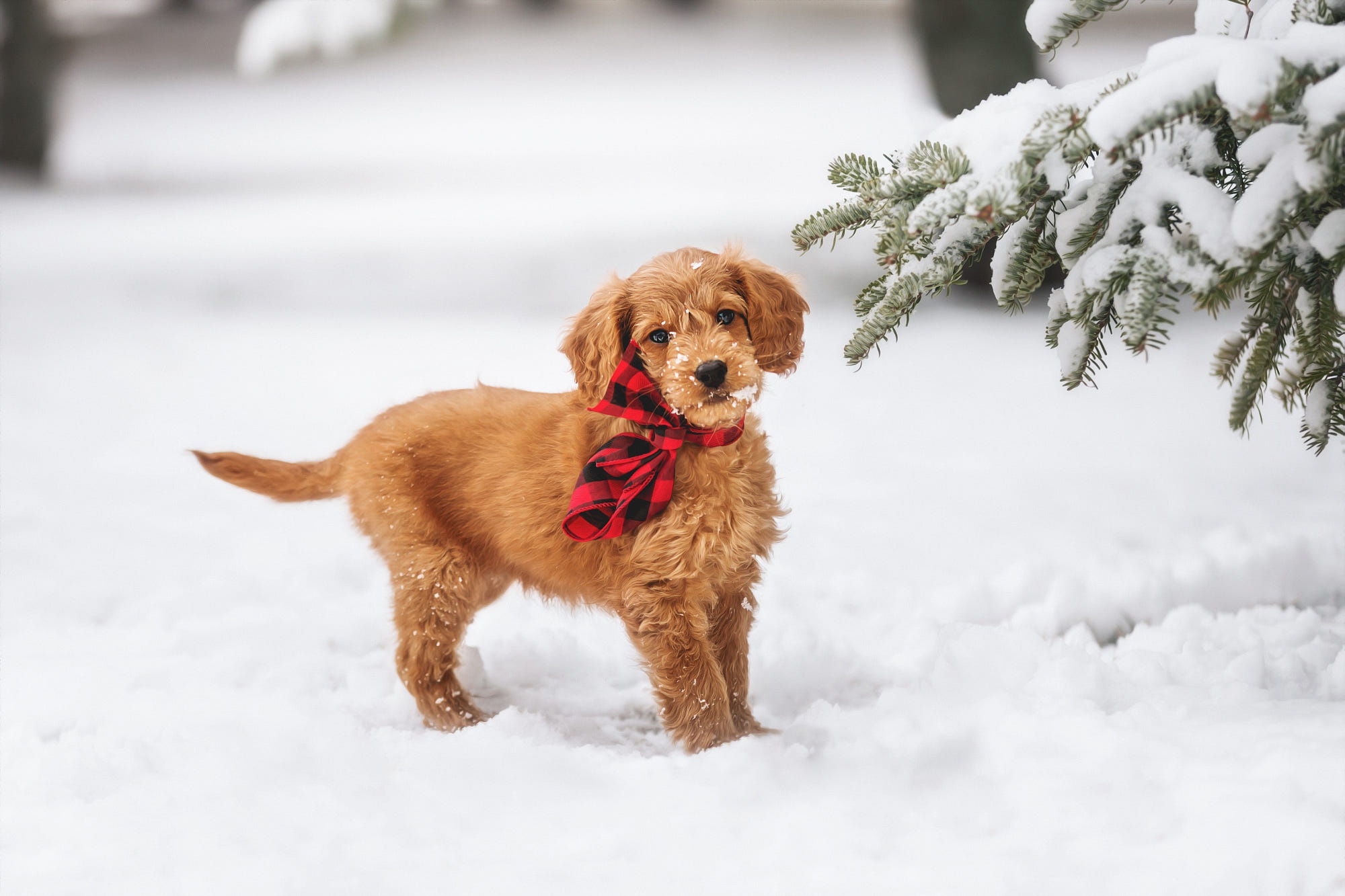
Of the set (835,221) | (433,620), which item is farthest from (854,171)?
(433,620)

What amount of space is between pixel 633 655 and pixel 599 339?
4.45 ft

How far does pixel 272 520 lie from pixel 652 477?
2.86m

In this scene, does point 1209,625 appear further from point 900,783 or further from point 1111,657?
point 900,783

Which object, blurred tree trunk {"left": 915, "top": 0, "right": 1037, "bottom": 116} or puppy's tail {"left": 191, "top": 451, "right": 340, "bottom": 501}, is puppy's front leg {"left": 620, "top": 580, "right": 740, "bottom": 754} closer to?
puppy's tail {"left": 191, "top": 451, "right": 340, "bottom": 501}

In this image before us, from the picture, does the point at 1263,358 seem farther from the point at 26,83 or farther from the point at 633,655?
the point at 26,83

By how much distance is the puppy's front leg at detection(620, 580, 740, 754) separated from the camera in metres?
2.92

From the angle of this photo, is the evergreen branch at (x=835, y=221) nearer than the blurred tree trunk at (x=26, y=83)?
Yes

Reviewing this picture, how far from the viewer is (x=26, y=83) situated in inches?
499

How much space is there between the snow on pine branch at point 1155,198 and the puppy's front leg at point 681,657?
813 millimetres

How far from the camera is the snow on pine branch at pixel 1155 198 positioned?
214 cm

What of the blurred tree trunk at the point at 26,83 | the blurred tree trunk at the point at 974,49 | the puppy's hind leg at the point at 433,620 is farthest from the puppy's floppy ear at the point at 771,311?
the blurred tree trunk at the point at 26,83

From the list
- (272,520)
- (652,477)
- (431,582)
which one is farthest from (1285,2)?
(272,520)

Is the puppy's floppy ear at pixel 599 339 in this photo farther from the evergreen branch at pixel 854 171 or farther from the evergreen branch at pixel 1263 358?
the evergreen branch at pixel 1263 358

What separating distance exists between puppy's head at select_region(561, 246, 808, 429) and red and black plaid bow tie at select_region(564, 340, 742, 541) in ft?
0.28
